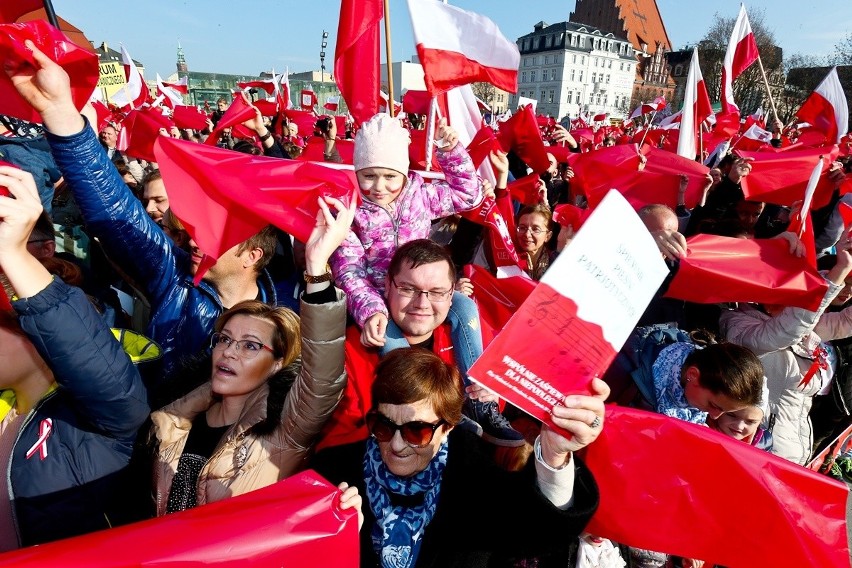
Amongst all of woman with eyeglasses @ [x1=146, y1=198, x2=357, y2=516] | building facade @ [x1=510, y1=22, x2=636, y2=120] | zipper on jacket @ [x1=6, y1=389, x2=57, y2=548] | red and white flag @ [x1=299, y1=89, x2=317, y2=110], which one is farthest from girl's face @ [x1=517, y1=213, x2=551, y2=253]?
building facade @ [x1=510, y1=22, x2=636, y2=120]

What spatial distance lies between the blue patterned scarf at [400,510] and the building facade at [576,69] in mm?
83202

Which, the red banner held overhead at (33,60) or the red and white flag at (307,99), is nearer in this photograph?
the red banner held overhead at (33,60)

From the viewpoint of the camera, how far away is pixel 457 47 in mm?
3152

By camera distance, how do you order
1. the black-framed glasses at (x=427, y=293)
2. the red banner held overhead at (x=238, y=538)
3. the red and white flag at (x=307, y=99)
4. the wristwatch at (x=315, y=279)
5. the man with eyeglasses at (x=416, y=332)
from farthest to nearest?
the red and white flag at (x=307, y=99), the black-framed glasses at (x=427, y=293), the man with eyeglasses at (x=416, y=332), the wristwatch at (x=315, y=279), the red banner held overhead at (x=238, y=538)

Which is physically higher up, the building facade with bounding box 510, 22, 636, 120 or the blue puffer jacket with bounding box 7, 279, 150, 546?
the building facade with bounding box 510, 22, 636, 120

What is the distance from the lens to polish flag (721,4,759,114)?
5813mm

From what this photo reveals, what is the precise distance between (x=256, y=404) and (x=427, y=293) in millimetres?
786

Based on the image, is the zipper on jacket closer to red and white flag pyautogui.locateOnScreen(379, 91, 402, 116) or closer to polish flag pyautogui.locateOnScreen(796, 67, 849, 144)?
red and white flag pyautogui.locateOnScreen(379, 91, 402, 116)

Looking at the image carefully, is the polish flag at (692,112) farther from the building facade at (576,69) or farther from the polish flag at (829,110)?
the building facade at (576,69)

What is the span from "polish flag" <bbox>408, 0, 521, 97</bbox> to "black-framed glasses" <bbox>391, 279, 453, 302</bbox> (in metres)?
1.51

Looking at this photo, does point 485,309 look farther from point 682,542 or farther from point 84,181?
point 84,181

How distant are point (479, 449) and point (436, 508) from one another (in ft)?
0.76

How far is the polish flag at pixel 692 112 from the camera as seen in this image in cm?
512

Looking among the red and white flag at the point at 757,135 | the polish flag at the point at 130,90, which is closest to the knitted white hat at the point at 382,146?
the polish flag at the point at 130,90
